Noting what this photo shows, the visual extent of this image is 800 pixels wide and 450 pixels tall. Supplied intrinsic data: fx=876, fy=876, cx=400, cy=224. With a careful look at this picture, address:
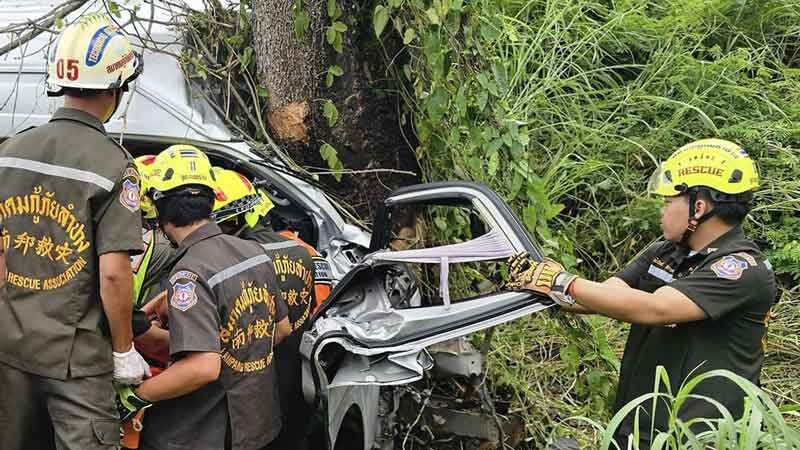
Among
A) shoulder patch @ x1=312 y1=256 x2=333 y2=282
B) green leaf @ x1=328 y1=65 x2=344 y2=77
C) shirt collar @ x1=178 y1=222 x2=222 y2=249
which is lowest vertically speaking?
shoulder patch @ x1=312 y1=256 x2=333 y2=282

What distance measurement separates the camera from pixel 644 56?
630 cm

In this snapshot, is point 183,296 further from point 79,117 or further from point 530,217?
point 530,217

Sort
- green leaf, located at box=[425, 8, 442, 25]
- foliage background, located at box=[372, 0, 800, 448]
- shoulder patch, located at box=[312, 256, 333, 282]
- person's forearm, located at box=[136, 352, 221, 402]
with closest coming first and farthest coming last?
1. person's forearm, located at box=[136, 352, 221, 402]
2. green leaf, located at box=[425, 8, 442, 25]
3. shoulder patch, located at box=[312, 256, 333, 282]
4. foliage background, located at box=[372, 0, 800, 448]

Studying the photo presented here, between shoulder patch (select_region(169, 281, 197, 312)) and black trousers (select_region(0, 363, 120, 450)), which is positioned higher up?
shoulder patch (select_region(169, 281, 197, 312))

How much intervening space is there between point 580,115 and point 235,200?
294cm

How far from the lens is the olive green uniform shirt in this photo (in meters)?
2.80

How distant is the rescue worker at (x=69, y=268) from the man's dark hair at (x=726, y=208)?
1878 mm

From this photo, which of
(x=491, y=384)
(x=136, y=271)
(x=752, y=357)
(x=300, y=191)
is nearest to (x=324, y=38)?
(x=300, y=191)

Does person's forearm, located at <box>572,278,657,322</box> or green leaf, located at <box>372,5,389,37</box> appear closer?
person's forearm, located at <box>572,278,657,322</box>

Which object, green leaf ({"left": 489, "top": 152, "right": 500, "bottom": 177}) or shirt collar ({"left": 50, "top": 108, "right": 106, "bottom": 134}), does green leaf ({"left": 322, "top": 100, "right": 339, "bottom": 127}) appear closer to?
green leaf ({"left": 489, "top": 152, "right": 500, "bottom": 177})

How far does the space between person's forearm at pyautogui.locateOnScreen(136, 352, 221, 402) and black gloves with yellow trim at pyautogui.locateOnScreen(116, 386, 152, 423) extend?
0.33ft

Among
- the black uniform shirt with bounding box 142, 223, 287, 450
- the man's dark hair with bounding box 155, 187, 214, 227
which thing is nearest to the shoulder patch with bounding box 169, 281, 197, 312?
the black uniform shirt with bounding box 142, 223, 287, 450

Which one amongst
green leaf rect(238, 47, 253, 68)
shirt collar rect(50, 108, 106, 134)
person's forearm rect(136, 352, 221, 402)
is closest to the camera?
person's forearm rect(136, 352, 221, 402)

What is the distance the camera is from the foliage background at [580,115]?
4.11 meters
